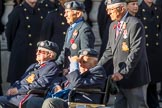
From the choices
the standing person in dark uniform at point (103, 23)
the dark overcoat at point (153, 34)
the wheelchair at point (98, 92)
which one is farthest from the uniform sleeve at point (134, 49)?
the standing person in dark uniform at point (103, 23)

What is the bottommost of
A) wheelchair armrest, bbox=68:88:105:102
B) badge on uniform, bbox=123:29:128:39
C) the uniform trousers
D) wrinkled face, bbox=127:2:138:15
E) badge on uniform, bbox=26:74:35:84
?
the uniform trousers

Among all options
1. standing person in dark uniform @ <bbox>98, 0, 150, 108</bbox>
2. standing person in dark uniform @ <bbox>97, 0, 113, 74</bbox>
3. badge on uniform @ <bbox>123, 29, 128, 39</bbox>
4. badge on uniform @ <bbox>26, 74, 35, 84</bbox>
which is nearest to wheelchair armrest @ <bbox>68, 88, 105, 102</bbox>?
standing person in dark uniform @ <bbox>98, 0, 150, 108</bbox>

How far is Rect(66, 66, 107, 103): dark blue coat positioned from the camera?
819 centimetres

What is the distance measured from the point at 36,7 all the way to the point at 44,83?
8.19 feet

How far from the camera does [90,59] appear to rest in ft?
27.3

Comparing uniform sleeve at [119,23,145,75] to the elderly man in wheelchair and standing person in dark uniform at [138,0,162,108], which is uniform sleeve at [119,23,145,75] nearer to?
the elderly man in wheelchair

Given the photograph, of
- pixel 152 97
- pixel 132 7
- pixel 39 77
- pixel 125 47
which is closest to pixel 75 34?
pixel 39 77

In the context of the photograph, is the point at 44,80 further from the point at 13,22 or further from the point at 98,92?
the point at 13,22

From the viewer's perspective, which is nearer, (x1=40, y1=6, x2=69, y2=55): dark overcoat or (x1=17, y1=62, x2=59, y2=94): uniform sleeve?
(x1=17, y1=62, x2=59, y2=94): uniform sleeve

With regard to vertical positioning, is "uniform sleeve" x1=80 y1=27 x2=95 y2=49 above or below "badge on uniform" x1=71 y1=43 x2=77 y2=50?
above

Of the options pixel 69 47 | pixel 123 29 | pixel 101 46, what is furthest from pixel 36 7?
pixel 123 29

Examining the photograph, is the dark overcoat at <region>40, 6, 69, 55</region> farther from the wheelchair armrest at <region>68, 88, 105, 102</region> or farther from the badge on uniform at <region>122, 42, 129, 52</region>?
the wheelchair armrest at <region>68, 88, 105, 102</region>

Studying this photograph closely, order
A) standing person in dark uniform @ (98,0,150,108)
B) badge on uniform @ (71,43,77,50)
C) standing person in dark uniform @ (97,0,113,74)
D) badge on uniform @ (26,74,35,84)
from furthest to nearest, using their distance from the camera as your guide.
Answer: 1. standing person in dark uniform @ (97,0,113,74)
2. badge on uniform @ (71,43,77,50)
3. badge on uniform @ (26,74,35,84)
4. standing person in dark uniform @ (98,0,150,108)

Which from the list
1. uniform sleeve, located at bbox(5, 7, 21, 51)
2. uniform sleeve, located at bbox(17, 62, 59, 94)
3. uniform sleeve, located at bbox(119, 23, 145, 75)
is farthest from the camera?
uniform sleeve, located at bbox(5, 7, 21, 51)
